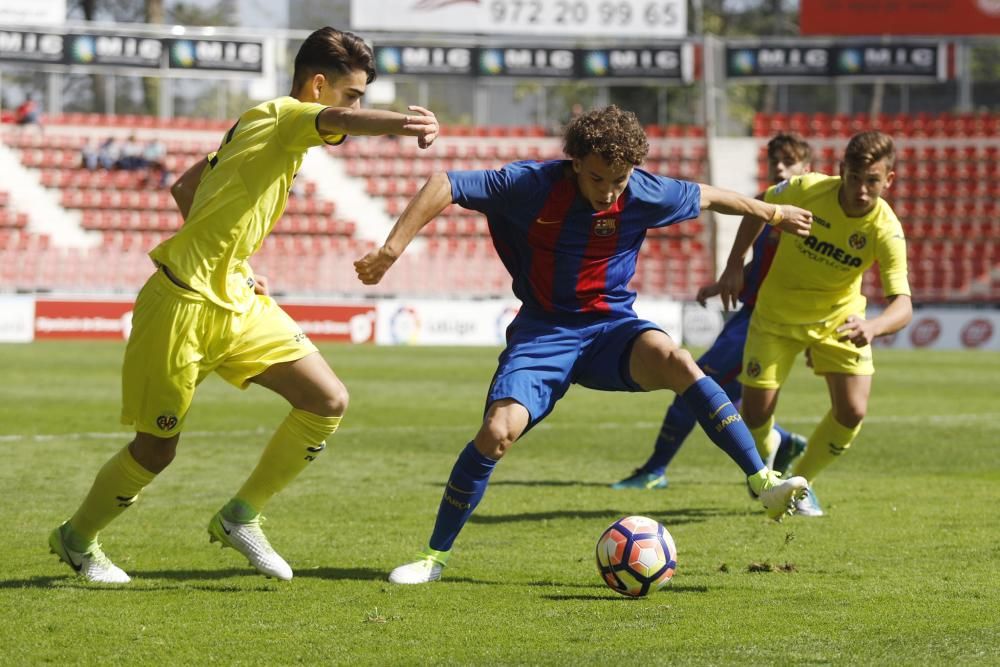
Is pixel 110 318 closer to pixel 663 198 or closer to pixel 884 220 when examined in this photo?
pixel 884 220

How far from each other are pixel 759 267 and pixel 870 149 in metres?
2.13

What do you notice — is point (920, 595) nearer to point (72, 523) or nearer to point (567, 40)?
point (72, 523)

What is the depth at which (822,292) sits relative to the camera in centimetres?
804

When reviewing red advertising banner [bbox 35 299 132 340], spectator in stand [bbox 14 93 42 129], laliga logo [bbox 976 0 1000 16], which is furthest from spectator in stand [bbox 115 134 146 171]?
laliga logo [bbox 976 0 1000 16]

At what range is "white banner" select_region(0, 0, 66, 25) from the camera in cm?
3388

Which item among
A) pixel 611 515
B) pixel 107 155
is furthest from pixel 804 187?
pixel 107 155

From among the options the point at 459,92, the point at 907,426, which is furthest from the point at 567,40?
the point at 907,426

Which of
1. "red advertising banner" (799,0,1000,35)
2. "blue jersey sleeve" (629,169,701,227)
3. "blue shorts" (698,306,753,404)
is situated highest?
"red advertising banner" (799,0,1000,35)

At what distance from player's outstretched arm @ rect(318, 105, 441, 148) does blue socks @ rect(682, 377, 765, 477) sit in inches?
67.4

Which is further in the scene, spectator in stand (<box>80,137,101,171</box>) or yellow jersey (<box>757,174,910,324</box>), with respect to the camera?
spectator in stand (<box>80,137,101,171</box>)

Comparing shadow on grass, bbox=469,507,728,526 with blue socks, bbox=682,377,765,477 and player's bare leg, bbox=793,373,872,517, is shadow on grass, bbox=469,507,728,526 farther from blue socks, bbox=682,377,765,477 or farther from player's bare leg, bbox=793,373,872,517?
blue socks, bbox=682,377,765,477

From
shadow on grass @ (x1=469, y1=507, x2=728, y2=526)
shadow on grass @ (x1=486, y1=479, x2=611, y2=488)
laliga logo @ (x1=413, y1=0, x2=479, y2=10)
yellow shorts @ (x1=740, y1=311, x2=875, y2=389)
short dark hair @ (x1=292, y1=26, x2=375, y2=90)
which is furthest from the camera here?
laliga logo @ (x1=413, y1=0, x2=479, y2=10)

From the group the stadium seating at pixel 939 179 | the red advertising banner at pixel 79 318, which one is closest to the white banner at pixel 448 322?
the red advertising banner at pixel 79 318

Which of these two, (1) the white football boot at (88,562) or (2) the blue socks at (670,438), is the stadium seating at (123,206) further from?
(1) the white football boot at (88,562)
